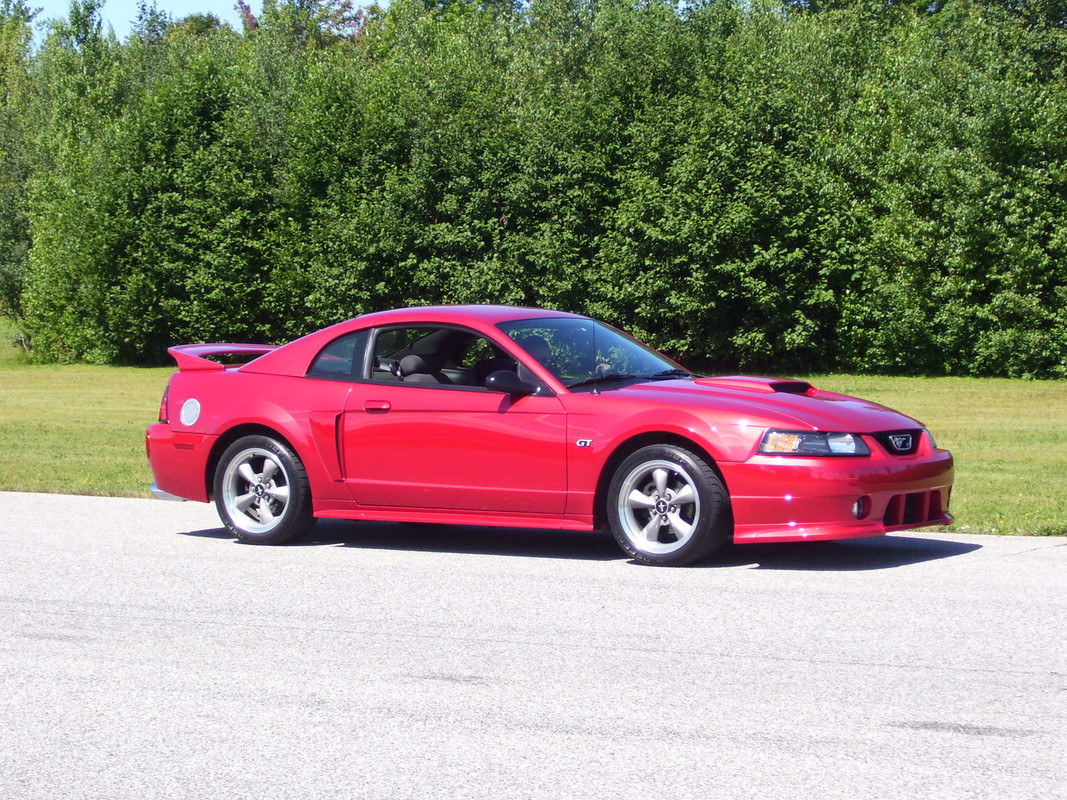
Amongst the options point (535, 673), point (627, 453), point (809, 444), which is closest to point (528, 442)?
point (627, 453)

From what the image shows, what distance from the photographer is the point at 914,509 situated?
291 inches

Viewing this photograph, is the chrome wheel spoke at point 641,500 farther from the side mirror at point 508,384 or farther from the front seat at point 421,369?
the front seat at point 421,369

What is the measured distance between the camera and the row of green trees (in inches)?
1217

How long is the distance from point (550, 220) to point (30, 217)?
73.3 ft

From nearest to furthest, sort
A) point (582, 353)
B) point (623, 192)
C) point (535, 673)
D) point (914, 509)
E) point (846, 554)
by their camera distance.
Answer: point (535, 673)
point (914, 509)
point (846, 554)
point (582, 353)
point (623, 192)

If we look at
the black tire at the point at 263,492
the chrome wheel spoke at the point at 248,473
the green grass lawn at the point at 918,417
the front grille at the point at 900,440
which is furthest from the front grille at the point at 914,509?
the chrome wheel spoke at the point at 248,473

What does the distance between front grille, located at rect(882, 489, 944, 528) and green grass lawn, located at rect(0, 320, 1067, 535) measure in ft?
4.59

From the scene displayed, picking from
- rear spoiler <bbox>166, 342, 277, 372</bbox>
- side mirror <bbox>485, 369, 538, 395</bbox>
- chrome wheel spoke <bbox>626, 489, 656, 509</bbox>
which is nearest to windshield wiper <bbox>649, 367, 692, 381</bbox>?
side mirror <bbox>485, 369, 538, 395</bbox>

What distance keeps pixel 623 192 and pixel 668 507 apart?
2785 centimetres

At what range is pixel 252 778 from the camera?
395 cm

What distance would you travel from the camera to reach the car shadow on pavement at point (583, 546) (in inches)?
299

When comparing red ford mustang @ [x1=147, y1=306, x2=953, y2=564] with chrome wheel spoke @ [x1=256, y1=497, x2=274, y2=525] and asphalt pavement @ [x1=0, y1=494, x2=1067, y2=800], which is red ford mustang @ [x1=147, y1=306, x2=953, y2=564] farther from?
asphalt pavement @ [x1=0, y1=494, x2=1067, y2=800]

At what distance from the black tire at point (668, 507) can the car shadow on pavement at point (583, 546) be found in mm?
203

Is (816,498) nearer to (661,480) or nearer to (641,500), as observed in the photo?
(661,480)
